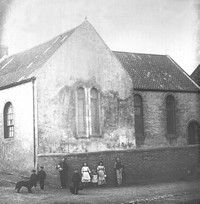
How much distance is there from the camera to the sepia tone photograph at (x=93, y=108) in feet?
56.4

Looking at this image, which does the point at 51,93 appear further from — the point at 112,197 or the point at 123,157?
the point at 112,197

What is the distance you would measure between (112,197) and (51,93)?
814 centimetres

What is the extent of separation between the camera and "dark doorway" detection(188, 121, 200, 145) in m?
32.4

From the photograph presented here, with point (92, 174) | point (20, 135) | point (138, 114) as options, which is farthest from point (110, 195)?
point (138, 114)

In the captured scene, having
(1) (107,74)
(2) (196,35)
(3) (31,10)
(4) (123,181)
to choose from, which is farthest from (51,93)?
(2) (196,35)

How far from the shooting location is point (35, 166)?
2297 centimetres

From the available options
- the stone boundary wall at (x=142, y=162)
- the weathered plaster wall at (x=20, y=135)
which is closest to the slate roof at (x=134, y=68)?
the weathered plaster wall at (x=20, y=135)

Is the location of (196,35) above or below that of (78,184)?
above

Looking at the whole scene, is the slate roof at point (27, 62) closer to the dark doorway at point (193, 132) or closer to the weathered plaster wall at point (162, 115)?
the weathered plaster wall at point (162, 115)

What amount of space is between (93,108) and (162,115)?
281 inches

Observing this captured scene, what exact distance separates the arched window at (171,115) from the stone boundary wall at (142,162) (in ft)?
19.9

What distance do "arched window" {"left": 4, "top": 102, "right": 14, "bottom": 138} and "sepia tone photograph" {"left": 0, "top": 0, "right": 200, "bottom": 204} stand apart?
6 cm

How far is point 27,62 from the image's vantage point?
27.4 meters

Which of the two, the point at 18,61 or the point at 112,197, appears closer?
the point at 112,197
